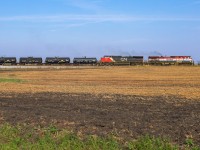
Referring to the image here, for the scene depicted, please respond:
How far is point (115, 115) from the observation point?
15.7 meters

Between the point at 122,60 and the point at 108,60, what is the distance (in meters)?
3.60

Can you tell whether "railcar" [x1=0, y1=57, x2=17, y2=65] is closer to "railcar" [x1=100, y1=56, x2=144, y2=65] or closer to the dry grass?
"railcar" [x1=100, y1=56, x2=144, y2=65]

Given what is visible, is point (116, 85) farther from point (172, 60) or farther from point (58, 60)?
point (58, 60)

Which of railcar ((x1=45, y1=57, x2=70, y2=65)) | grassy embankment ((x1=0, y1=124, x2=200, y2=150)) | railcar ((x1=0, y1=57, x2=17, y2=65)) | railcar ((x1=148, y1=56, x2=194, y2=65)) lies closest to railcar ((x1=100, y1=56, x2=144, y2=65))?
railcar ((x1=148, y1=56, x2=194, y2=65))

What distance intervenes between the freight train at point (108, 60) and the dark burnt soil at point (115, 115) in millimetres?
89090

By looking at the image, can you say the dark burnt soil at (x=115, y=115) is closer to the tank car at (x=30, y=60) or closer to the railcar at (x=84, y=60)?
the railcar at (x=84, y=60)

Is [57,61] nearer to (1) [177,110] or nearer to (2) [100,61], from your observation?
(2) [100,61]

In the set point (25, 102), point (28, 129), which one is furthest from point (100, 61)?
point (28, 129)

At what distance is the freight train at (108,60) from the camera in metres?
110

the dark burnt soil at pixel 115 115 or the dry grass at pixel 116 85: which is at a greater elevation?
the dark burnt soil at pixel 115 115

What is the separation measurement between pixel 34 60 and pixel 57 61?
6938 mm

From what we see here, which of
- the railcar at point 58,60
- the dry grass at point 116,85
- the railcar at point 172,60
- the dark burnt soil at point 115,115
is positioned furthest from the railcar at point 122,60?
the dark burnt soil at point 115,115

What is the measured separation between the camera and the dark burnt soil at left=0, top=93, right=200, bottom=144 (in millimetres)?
12445

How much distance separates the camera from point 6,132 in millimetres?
12797
